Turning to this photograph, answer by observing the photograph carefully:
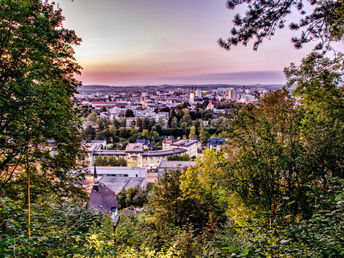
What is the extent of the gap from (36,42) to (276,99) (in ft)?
26.4

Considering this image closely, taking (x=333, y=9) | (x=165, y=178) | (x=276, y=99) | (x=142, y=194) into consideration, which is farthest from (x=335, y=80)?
(x=142, y=194)

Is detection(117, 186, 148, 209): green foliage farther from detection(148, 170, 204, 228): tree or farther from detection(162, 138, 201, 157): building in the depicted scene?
detection(162, 138, 201, 157): building

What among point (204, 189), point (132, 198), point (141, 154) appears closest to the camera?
point (204, 189)

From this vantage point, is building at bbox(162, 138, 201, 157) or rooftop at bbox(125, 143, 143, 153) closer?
rooftop at bbox(125, 143, 143, 153)

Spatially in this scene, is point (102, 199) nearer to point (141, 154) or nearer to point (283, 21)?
point (283, 21)

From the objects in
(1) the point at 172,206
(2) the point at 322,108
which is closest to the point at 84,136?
(1) the point at 172,206

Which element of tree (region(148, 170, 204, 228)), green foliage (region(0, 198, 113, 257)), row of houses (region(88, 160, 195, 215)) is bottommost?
row of houses (region(88, 160, 195, 215))

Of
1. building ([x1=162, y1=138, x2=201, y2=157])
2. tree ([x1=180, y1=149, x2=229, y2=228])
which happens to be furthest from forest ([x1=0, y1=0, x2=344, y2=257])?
building ([x1=162, y1=138, x2=201, y2=157])

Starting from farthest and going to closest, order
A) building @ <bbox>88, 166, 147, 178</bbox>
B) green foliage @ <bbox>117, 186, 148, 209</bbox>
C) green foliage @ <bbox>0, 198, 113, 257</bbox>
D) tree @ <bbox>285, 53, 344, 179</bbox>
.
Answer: building @ <bbox>88, 166, 147, 178</bbox>
green foliage @ <bbox>117, 186, 148, 209</bbox>
tree @ <bbox>285, 53, 344, 179</bbox>
green foliage @ <bbox>0, 198, 113, 257</bbox>

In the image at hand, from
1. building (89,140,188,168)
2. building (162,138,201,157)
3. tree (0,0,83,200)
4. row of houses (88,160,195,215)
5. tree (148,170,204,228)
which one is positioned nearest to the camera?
tree (0,0,83,200)

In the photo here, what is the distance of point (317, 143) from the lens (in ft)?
16.3

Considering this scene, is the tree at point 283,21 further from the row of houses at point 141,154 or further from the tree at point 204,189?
the row of houses at point 141,154

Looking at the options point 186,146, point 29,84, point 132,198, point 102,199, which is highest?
point 29,84

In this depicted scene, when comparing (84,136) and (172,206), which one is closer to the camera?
(84,136)
